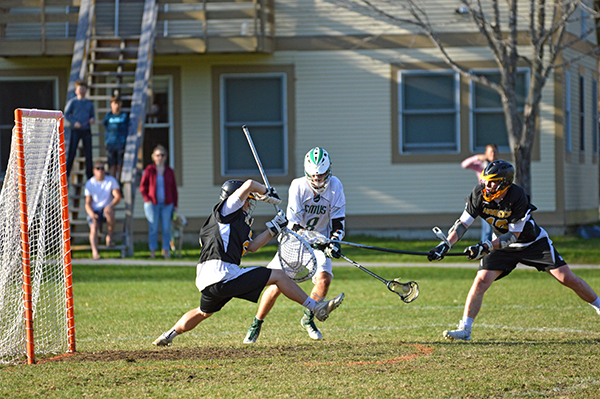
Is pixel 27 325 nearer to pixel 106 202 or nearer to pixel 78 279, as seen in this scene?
pixel 78 279

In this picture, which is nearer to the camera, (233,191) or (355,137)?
(233,191)

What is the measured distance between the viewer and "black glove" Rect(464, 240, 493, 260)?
756 cm

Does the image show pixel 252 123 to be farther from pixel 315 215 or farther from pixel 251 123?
pixel 315 215

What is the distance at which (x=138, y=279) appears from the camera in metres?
13.6

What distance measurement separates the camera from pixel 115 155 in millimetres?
17047

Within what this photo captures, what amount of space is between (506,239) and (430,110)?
1159cm

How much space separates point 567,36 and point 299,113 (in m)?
7.26

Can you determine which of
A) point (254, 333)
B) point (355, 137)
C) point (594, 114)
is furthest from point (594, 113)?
point (254, 333)

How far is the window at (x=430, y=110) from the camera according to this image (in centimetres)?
1908

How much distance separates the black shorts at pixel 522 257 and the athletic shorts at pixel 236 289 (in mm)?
2444

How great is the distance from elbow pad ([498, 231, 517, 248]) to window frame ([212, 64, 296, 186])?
11.4 meters

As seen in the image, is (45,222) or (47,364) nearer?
(47,364)

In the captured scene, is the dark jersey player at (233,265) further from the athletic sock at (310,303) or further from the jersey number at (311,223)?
the jersey number at (311,223)

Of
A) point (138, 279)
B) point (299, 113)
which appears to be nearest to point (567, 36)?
point (299, 113)
